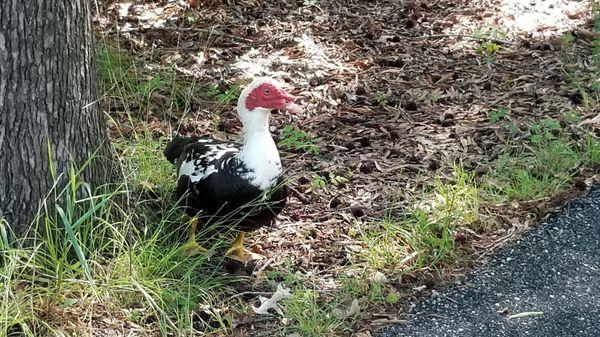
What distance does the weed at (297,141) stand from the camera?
5449 mm

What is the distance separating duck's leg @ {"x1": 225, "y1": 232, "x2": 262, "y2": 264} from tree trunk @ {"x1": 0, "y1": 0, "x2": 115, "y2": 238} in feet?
2.77

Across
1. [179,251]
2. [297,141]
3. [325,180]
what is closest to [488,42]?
[297,141]

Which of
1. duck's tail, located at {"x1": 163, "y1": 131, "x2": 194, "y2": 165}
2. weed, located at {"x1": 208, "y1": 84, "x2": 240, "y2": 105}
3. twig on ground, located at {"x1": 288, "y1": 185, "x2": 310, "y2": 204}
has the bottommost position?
twig on ground, located at {"x1": 288, "y1": 185, "x2": 310, "y2": 204}

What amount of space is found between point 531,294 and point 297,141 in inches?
72.6

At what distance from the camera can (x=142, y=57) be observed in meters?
6.32

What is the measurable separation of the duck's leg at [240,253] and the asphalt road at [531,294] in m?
0.83

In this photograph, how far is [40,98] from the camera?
12.5 ft

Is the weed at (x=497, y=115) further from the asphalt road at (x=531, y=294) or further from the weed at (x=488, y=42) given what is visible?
the asphalt road at (x=531, y=294)

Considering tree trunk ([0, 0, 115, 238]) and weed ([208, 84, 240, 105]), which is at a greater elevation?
tree trunk ([0, 0, 115, 238])

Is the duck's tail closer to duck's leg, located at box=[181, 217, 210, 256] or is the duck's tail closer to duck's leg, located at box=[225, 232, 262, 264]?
duck's leg, located at box=[181, 217, 210, 256]

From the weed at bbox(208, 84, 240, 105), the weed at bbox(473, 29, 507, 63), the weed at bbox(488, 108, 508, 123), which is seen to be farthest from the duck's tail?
the weed at bbox(473, 29, 507, 63)

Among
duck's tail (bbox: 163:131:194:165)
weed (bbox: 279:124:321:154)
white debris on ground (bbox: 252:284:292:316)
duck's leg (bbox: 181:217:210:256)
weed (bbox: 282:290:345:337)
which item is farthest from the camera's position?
weed (bbox: 279:124:321:154)

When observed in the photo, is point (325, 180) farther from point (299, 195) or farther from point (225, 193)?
point (225, 193)

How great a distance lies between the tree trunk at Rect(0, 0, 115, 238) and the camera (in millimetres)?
3727
